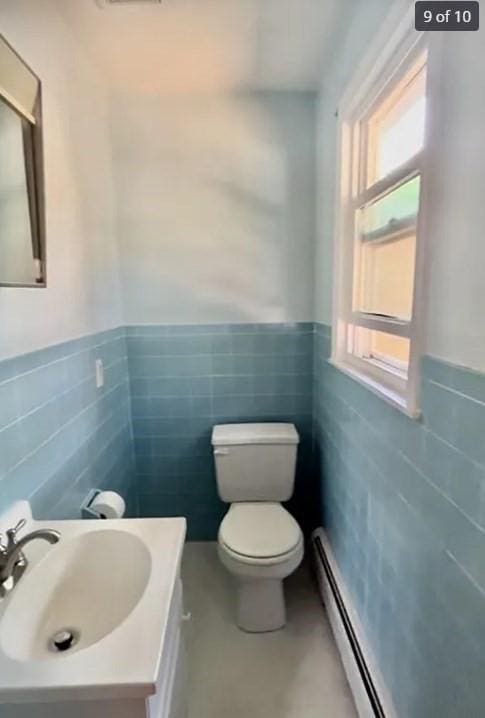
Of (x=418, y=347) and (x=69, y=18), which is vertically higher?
(x=69, y=18)

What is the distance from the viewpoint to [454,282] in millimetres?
862

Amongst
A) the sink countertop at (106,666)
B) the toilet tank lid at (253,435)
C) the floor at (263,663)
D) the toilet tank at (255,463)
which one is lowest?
the floor at (263,663)

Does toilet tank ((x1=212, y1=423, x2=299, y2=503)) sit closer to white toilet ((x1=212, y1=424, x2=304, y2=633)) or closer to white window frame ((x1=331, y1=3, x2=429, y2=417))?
white toilet ((x1=212, y1=424, x2=304, y2=633))

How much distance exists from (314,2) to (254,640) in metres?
2.46

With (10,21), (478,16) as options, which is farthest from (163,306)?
(478,16)

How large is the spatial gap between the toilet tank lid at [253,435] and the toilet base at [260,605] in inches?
24.4

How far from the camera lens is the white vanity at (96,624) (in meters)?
0.70

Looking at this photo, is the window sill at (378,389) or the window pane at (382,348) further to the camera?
the window pane at (382,348)

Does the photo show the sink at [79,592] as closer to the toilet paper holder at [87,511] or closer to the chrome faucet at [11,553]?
the chrome faucet at [11,553]

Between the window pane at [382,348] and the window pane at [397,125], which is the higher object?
the window pane at [397,125]

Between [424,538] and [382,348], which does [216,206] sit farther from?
[424,538]

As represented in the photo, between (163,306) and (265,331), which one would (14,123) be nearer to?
(163,306)

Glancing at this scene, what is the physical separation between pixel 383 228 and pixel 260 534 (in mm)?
1344

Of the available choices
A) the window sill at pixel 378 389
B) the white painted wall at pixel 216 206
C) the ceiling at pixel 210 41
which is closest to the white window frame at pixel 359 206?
the window sill at pixel 378 389
